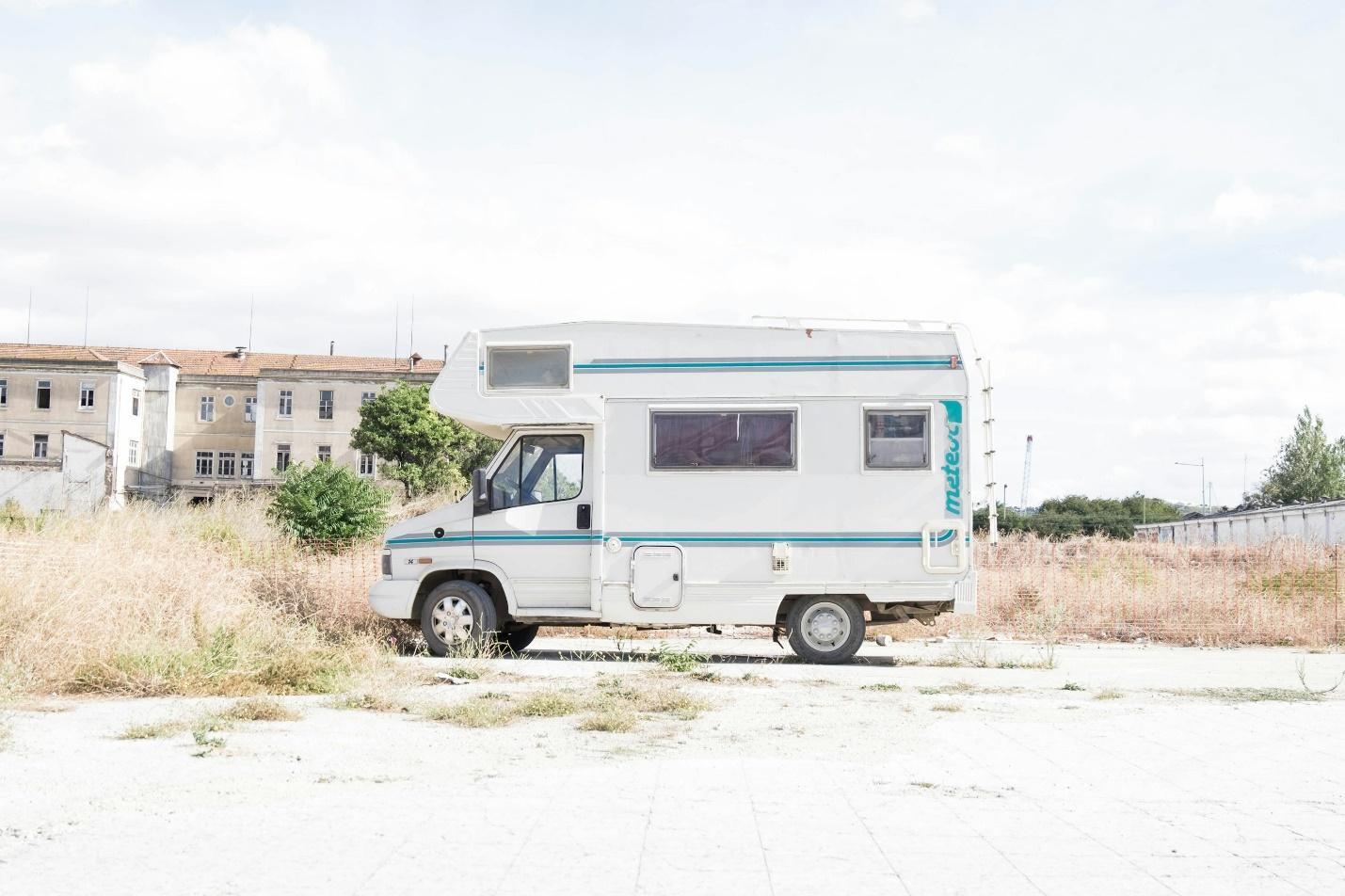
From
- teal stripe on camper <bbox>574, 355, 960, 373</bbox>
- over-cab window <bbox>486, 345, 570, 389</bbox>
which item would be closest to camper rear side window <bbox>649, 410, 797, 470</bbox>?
teal stripe on camper <bbox>574, 355, 960, 373</bbox>

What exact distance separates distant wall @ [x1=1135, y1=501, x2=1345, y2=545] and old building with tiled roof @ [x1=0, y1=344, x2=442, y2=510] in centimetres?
4640

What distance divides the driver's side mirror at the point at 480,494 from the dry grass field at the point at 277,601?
1761 millimetres

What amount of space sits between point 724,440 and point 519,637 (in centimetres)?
355

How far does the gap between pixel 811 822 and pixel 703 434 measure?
737 centimetres

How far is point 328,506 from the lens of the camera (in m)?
22.1

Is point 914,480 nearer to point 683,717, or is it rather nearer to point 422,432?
point 683,717

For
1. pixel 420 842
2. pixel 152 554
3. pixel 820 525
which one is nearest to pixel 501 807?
pixel 420 842

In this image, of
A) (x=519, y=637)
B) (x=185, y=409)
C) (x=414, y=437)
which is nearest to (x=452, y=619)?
(x=519, y=637)

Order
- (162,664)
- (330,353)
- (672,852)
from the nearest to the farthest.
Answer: (672,852) → (162,664) → (330,353)

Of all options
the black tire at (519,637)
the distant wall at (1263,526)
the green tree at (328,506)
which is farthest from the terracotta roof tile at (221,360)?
the black tire at (519,637)

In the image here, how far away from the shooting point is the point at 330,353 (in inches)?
3433

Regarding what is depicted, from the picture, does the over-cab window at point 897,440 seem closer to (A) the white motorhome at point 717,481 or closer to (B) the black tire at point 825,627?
(A) the white motorhome at point 717,481

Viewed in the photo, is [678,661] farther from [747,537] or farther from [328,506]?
[328,506]

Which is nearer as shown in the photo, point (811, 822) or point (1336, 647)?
point (811, 822)
